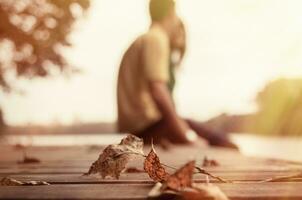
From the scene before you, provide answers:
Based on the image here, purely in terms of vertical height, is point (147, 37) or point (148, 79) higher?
point (147, 37)

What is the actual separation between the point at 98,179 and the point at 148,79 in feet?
13.9

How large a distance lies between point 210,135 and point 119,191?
5003 mm

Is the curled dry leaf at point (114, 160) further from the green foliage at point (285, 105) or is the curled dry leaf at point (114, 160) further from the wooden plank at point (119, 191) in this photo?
the green foliage at point (285, 105)

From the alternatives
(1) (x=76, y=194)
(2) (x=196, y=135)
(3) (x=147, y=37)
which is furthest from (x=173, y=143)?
(1) (x=76, y=194)

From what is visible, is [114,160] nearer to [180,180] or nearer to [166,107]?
[180,180]

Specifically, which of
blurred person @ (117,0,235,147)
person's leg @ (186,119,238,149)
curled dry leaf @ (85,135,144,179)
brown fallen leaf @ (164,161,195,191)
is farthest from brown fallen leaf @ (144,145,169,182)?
person's leg @ (186,119,238,149)

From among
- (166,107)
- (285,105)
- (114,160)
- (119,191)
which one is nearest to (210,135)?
(166,107)

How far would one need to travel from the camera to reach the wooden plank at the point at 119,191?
111cm

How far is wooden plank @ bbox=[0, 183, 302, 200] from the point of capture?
1.11m

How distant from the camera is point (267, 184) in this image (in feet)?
4.64

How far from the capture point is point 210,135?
242 inches

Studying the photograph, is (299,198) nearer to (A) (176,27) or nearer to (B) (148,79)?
(B) (148,79)

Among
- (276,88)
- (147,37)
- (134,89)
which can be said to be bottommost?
(134,89)

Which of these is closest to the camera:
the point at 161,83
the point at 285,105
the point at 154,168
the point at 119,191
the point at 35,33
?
the point at 119,191
